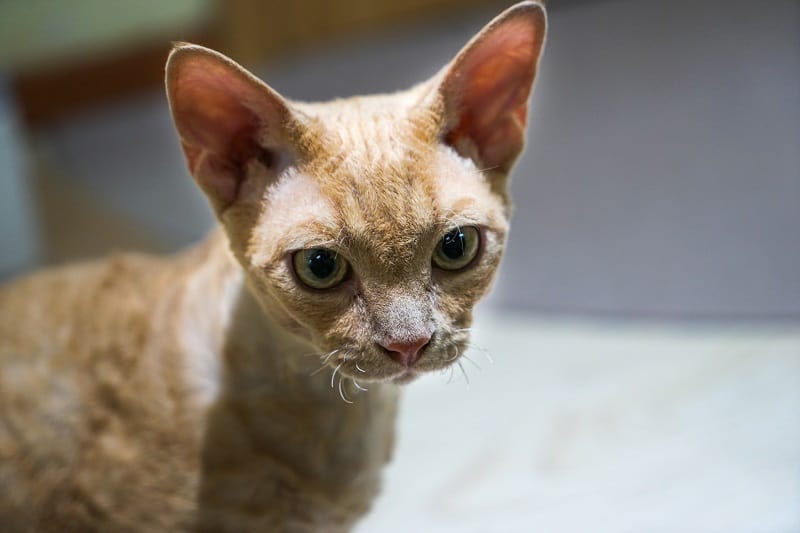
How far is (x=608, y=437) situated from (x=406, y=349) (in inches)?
39.4

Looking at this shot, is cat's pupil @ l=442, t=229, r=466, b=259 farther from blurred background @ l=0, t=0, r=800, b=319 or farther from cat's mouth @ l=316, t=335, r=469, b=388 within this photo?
blurred background @ l=0, t=0, r=800, b=319

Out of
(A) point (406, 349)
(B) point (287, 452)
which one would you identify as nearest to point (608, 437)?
(B) point (287, 452)

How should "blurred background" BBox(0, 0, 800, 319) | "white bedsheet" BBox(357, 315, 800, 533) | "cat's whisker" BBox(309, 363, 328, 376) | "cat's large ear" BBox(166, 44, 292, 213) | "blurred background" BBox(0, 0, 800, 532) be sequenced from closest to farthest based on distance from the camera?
1. "cat's large ear" BBox(166, 44, 292, 213)
2. "cat's whisker" BBox(309, 363, 328, 376)
3. "white bedsheet" BBox(357, 315, 800, 533)
4. "blurred background" BBox(0, 0, 800, 532)
5. "blurred background" BBox(0, 0, 800, 319)

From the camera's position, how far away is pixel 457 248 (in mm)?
959

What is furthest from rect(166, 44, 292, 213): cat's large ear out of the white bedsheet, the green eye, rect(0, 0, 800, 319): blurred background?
rect(0, 0, 800, 319): blurred background

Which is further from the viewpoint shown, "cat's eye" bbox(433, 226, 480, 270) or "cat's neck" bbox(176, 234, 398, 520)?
"cat's neck" bbox(176, 234, 398, 520)

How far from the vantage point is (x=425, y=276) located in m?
0.94

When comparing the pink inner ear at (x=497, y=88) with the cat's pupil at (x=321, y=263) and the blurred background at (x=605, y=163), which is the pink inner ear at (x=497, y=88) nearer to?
the cat's pupil at (x=321, y=263)

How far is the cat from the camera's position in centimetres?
93

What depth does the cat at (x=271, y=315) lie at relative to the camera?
928 millimetres

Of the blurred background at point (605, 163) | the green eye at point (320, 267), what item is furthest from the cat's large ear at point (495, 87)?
the blurred background at point (605, 163)

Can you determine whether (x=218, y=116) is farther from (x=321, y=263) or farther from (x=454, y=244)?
(x=454, y=244)

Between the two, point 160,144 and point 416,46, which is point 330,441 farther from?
point 160,144

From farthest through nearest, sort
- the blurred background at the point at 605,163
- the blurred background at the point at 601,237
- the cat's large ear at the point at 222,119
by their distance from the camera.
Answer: the blurred background at the point at 605,163
the blurred background at the point at 601,237
the cat's large ear at the point at 222,119
